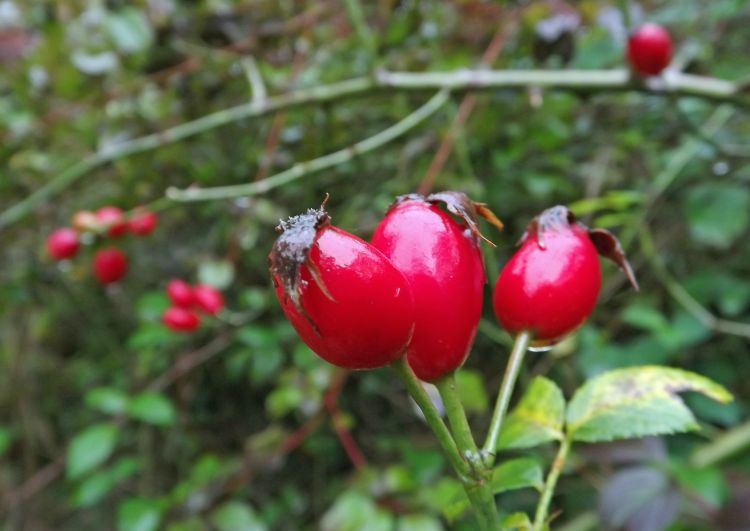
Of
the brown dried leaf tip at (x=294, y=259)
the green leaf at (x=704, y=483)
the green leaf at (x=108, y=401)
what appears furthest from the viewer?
the green leaf at (x=108, y=401)

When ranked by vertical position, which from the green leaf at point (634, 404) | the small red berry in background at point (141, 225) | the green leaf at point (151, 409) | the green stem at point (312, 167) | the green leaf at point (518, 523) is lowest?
the green leaf at point (151, 409)

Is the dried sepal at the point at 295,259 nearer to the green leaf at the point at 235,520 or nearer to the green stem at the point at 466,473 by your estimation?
the green stem at the point at 466,473

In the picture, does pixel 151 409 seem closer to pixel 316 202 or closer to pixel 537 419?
pixel 316 202

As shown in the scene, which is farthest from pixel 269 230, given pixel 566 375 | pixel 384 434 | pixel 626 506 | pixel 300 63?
pixel 626 506

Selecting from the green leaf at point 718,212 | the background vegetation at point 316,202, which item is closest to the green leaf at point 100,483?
the background vegetation at point 316,202

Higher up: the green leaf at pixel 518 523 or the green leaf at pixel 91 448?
the green leaf at pixel 518 523

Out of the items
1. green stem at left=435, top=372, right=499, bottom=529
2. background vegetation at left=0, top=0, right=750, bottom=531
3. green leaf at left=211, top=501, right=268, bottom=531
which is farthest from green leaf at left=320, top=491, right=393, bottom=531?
green stem at left=435, top=372, right=499, bottom=529

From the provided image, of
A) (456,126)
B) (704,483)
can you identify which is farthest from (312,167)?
(704,483)
